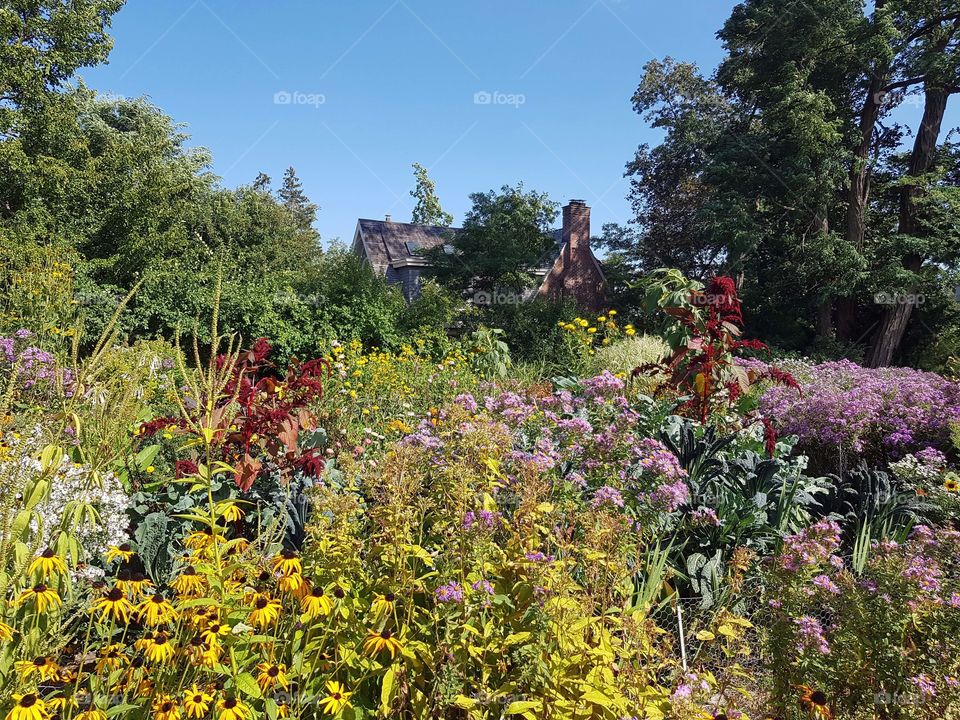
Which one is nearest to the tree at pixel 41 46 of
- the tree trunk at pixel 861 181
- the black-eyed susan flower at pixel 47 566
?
the black-eyed susan flower at pixel 47 566

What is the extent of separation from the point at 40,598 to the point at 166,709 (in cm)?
39

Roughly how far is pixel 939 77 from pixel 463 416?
647 inches

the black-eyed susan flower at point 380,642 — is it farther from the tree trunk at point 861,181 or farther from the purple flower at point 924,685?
the tree trunk at point 861,181

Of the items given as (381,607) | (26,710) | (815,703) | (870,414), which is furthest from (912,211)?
(26,710)

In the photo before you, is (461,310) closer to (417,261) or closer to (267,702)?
(417,261)

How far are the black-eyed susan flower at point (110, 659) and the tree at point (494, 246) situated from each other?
16.0 meters

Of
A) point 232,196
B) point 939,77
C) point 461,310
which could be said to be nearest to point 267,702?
point 461,310

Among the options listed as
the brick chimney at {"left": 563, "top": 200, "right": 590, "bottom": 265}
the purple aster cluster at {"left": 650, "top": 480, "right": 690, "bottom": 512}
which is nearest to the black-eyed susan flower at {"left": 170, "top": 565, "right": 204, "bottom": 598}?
the purple aster cluster at {"left": 650, "top": 480, "right": 690, "bottom": 512}

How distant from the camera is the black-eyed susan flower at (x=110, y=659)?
59.6 inches

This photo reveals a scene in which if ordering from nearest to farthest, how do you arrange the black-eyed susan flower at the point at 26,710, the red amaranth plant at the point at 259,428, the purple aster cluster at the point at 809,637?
the black-eyed susan flower at the point at 26,710 < the purple aster cluster at the point at 809,637 < the red amaranth plant at the point at 259,428

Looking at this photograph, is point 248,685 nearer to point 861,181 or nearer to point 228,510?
point 228,510

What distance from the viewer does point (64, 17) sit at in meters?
16.3

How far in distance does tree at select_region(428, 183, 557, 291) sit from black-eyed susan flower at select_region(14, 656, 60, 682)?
16.1 m

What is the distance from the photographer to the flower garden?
164 centimetres
